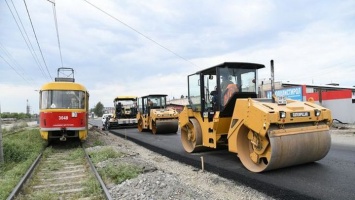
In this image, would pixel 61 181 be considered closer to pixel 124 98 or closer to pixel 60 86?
pixel 60 86

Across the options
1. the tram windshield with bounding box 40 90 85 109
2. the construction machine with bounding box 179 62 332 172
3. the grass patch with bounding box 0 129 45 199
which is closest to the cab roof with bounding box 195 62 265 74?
the construction machine with bounding box 179 62 332 172

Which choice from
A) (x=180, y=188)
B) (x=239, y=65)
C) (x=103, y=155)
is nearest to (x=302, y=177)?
(x=180, y=188)

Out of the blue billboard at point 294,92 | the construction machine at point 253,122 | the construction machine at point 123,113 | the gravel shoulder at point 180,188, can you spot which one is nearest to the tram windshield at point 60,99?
the construction machine at point 253,122

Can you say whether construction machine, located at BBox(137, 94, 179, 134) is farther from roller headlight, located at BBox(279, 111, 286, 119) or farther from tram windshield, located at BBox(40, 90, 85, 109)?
roller headlight, located at BBox(279, 111, 286, 119)

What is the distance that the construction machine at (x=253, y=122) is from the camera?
647 centimetres

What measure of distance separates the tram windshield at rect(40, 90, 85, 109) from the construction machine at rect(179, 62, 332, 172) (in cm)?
608

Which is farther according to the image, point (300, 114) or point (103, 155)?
point (103, 155)

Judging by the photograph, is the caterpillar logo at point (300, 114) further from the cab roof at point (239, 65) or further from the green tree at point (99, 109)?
the green tree at point (99, 109)

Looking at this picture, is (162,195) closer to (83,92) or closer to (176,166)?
(176,166)

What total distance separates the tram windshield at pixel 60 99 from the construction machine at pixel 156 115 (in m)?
5.90

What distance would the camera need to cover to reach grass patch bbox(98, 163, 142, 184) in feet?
23.6

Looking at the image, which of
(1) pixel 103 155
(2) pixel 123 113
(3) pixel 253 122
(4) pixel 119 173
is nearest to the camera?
(3) pixel 253 122

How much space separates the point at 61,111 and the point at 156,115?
6.66m

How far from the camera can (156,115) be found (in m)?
18.7
